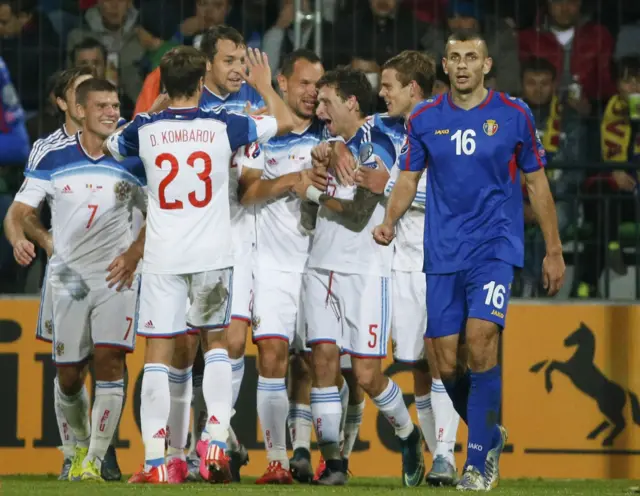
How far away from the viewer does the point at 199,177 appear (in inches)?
306

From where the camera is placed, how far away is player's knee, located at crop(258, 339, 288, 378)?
873 centimetres

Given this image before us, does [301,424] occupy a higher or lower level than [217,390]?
lower

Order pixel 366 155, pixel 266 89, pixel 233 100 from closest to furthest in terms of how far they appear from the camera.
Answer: pixel 266 89 → pixel 366 155 → pixel 233 100

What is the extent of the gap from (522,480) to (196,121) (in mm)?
3496

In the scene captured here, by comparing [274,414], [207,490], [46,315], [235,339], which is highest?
[46,315]

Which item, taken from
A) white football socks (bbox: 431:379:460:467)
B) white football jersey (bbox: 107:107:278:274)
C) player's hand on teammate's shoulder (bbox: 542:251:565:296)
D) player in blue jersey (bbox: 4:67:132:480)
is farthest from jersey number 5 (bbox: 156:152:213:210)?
white football socks (bbox: 431:379:460:467)

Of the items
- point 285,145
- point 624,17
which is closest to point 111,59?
point 285,145

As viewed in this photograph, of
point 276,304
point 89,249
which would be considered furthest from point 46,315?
point 276,304

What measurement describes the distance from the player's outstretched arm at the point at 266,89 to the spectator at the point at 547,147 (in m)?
2.44

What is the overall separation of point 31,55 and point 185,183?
296cm

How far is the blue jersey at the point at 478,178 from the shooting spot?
7.50 m

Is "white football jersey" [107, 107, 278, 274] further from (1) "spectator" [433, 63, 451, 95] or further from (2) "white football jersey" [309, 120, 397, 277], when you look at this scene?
(1) "spectator" [433, 63, 451, 95]

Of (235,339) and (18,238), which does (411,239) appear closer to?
(235,339)

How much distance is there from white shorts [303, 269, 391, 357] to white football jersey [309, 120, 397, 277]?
5 cm
